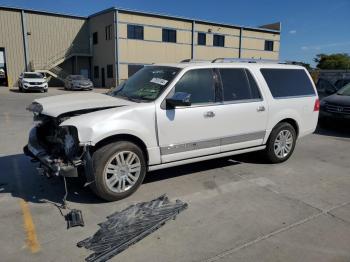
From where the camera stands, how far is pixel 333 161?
6582 mm

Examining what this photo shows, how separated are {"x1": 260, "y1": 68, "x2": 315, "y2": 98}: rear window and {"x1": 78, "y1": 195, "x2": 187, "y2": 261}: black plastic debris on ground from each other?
2944 mm

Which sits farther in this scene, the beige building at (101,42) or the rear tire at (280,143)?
the beige building at (101,42)

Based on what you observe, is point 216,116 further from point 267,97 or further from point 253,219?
point 253,219

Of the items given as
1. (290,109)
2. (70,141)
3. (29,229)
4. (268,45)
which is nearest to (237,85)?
(290,109)

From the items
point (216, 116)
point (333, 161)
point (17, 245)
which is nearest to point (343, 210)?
point (216, 116)

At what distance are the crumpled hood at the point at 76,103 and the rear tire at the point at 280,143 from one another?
282cm

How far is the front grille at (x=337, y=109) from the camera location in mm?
9328

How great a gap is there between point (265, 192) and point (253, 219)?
3.14ft

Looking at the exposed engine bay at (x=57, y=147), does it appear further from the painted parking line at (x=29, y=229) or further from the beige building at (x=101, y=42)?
the beige building at (x=101, y=42)

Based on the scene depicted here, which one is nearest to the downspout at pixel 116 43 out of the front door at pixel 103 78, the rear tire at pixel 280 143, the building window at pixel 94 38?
the front door at pixel 103 78

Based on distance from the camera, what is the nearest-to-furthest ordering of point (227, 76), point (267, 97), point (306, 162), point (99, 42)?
point (227, 76) → point (267, 97) → point (306, 162) → point (99, 42)

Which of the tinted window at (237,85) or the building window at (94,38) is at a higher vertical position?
the building window at (94,38)

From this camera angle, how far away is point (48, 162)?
4250 millimetres

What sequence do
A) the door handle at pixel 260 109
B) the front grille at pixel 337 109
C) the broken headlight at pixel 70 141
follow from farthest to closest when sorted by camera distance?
the front grille at pixel 337 109
the door handle at pixel 260 109
the broken headlight at pixel 70 141
